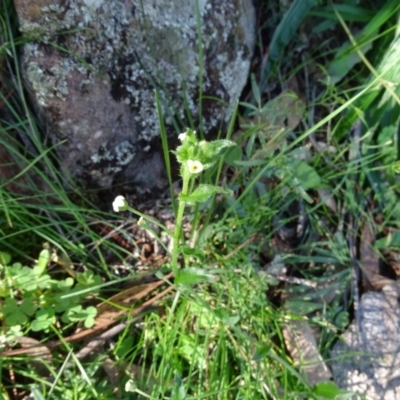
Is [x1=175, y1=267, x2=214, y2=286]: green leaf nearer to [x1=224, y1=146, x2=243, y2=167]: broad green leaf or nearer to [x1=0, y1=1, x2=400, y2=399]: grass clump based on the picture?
[x1=0, y1=1, x2=400, y2=399]: grass clump

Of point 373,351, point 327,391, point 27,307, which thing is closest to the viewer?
point 327,391

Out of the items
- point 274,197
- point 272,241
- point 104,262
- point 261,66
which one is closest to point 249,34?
point 261,66

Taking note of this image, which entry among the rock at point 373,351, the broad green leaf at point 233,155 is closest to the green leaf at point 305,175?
the broad green leaf at point 233,155

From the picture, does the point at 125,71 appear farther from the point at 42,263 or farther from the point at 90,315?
the point at 90,315

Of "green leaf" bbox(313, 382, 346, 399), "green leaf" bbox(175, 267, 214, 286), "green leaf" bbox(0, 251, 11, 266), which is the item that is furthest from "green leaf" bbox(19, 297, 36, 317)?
"green leaf" bbox(313, 382, 346, 399)

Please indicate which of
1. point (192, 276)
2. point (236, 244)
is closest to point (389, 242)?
point (236, 244)

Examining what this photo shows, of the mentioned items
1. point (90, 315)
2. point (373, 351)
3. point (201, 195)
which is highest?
point (201, 195)

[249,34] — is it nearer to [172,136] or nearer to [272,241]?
[172,136]
